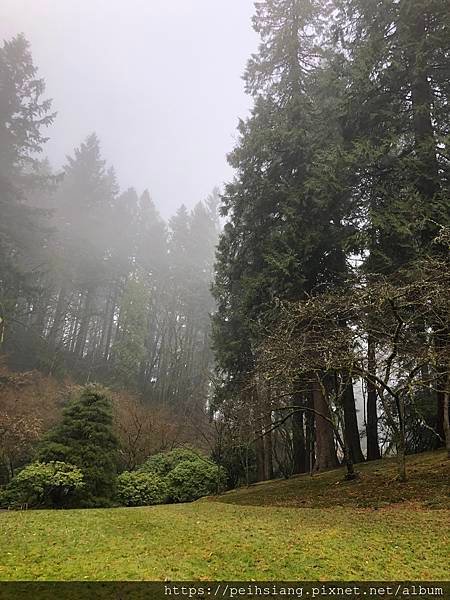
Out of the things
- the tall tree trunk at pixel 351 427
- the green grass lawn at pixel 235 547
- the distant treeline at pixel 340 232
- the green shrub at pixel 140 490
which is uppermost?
the distant treeline at pixel 340 232

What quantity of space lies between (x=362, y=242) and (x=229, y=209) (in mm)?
6665

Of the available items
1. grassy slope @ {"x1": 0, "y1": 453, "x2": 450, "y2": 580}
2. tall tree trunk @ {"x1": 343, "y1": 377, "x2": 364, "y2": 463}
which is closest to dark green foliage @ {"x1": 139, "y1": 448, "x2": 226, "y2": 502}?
tall tree trunk @ {"x1": 343, "y1": 377, "x2": 364, "y2": 463}

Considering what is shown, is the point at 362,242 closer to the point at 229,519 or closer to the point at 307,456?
the point at 229,519

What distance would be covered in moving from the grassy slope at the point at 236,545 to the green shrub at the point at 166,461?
7803 mm

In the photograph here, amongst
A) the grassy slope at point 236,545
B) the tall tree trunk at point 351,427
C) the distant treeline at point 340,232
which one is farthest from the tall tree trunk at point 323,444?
the grassy slope at point 236,545

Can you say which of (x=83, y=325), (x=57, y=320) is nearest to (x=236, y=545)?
(x=57, y=320)

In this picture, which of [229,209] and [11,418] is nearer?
[11,418]

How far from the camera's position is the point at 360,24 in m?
13.4

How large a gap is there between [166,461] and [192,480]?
1.63 meters

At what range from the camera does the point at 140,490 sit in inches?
509

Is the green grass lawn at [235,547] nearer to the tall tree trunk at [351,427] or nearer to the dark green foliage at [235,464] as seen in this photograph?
the tall tree trunk at [351,427]

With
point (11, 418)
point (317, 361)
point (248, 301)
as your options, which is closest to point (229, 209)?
point (248, 301)

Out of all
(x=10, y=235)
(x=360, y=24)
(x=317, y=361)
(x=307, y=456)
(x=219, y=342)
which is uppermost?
(x=360, y=24)

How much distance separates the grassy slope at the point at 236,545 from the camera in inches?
158
